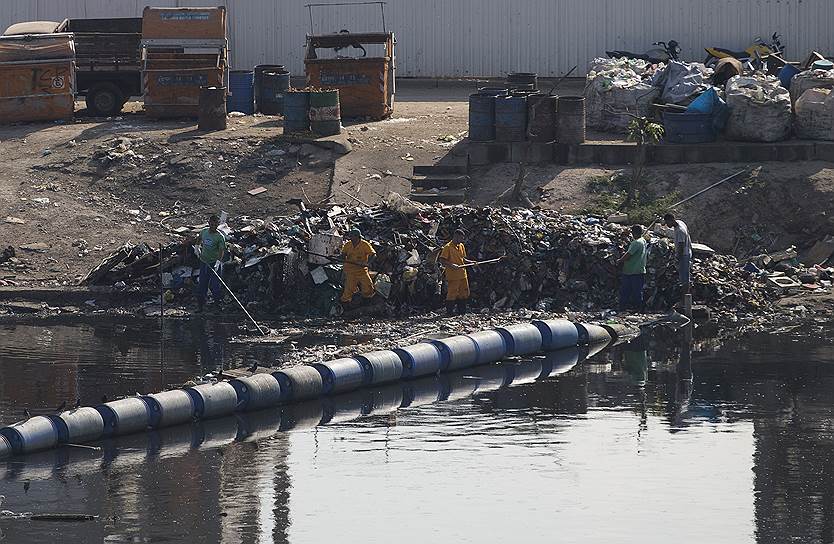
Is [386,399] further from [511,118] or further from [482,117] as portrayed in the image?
[482,117]

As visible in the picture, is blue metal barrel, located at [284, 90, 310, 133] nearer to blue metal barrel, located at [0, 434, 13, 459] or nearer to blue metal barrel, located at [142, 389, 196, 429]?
blue metal barrel, located at [142, 389, 196, 429]

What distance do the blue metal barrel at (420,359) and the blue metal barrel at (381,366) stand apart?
0.30 ft

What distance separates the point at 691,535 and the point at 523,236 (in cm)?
970

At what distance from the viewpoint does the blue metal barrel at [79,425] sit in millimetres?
13883

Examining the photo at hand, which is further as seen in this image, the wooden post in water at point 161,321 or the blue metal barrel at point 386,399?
the wooden post in water at point 161,321

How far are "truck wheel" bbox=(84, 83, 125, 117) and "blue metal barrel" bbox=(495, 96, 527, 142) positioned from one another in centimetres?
820

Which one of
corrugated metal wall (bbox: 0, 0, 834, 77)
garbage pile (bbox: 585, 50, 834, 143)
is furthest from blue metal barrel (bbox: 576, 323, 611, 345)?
corrugated metal wall (bbox: 0, 0, 834, 77)

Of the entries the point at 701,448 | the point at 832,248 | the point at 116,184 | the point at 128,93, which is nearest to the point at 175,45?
the point at 128,93

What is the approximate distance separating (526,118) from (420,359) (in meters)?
9.38

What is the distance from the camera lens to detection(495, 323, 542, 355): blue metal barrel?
1772 centimetres

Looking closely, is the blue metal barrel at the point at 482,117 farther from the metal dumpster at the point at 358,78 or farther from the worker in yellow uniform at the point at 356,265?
the worker in yellow uniform at the point at 356,265

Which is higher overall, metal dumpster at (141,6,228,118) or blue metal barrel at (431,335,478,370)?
metal dumpster at (141,6,228,118)

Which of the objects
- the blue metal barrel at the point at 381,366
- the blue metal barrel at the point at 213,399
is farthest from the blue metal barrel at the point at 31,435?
the blue metal barrel at the point at 381,366

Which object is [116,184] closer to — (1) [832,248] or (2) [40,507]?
(1) [832,248]
